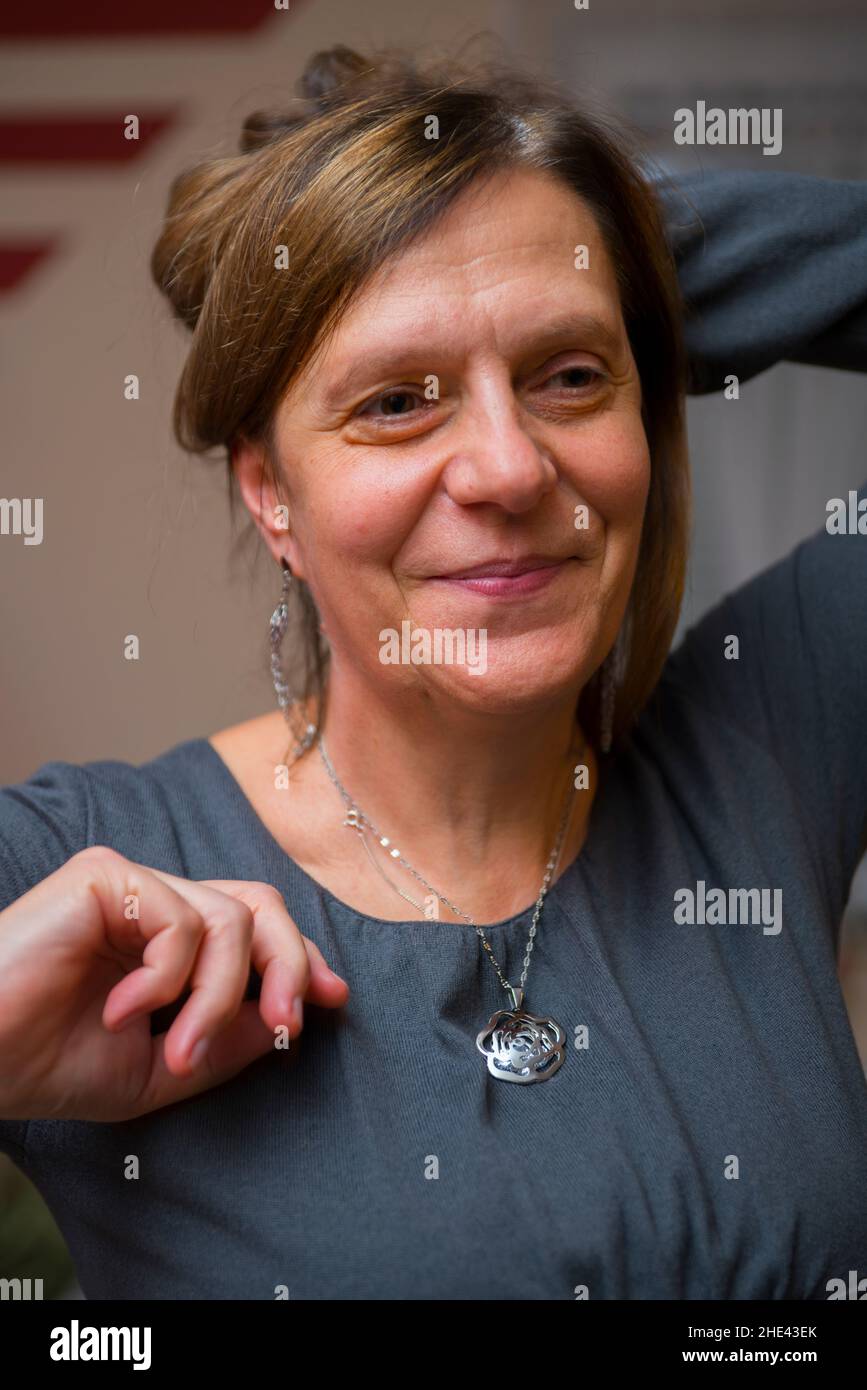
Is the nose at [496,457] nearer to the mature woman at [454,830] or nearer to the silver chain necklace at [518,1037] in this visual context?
the mature woman at [454,830]

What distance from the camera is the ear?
127 cm

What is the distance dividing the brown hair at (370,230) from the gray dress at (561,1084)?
0.18m

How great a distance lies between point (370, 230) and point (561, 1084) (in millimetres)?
720

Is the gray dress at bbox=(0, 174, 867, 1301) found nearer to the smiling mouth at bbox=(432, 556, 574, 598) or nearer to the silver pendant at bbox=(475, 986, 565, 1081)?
the silver pendant at bbox=(475, 986, 565, 1081)

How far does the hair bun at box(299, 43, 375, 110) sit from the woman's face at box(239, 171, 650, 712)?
9.6 inches

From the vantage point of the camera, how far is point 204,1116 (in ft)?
3.41

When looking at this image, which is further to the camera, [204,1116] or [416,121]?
[416,121]

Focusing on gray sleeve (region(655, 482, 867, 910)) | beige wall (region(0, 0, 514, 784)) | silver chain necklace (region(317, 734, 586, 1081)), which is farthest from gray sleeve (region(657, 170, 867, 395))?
beige wall (region(0, 0, 514, 784))

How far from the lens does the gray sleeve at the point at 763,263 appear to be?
143cm

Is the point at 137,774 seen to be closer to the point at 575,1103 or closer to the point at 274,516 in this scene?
the point at 274,516

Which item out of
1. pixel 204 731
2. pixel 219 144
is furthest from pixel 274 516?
pixel 204 731
